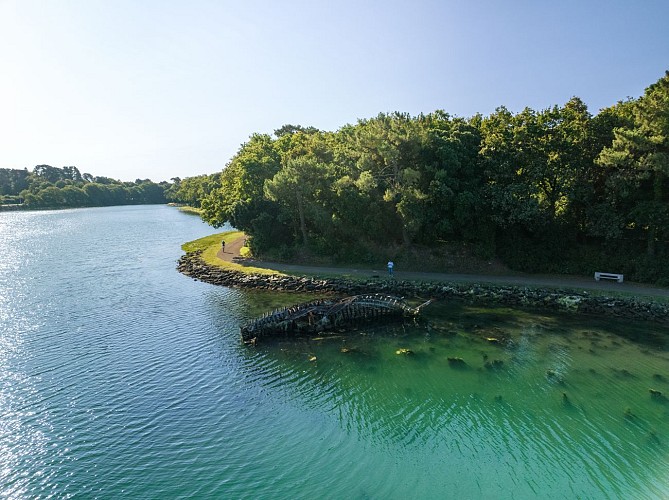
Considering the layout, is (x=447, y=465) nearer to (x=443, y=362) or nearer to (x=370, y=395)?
(x=370, y=395)

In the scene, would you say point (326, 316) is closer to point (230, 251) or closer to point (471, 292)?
point (471, 292)

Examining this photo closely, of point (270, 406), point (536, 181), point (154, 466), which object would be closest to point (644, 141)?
point (536, 181)

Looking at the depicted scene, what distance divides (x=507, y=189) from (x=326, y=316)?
73.9ft

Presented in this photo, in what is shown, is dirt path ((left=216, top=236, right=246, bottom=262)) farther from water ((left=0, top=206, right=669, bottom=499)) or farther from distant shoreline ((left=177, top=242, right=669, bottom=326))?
water ((left=0, top=206, right=669, bottom=499))

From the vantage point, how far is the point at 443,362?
25812 mm

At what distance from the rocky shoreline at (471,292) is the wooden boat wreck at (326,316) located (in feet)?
16.8

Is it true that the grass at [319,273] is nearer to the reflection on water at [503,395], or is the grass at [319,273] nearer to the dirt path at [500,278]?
the dirt path at [500,278]

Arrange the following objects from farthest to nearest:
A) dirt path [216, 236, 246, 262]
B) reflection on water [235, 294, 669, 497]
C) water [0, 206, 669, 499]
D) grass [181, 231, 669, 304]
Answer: dirt path [216, 236, 246, 262]
grass [181, 231, 669, 304]
reflection on water [235, 294, 669, 497]
water [0, 206, 669, 499]

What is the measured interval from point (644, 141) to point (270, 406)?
3592 cm

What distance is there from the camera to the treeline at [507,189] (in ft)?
120

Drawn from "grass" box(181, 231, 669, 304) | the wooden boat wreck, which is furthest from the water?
"grass" box(181, 231, 669, 304)

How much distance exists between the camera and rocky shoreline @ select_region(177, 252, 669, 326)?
1300 inches

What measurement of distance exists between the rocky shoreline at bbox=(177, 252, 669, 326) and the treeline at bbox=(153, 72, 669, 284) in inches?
229

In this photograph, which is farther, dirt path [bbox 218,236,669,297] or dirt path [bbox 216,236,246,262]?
dirt path [bbox 216,236,246,262]
